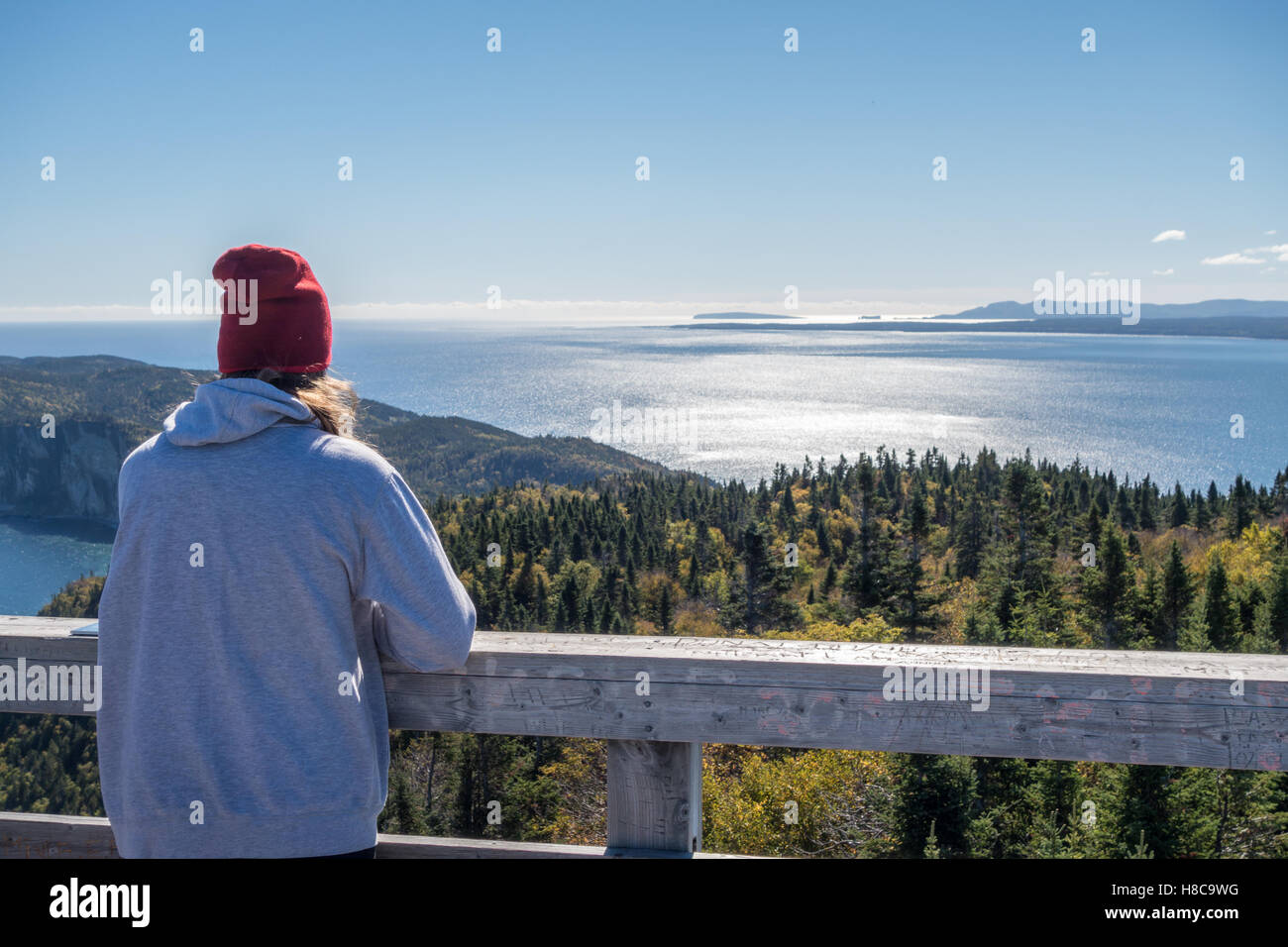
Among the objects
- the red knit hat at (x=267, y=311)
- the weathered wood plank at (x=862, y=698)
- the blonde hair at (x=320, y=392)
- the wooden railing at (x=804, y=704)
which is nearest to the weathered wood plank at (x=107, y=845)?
the wooden railing at (x=804, y=704)

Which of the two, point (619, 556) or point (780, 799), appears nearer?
point (780, 799)

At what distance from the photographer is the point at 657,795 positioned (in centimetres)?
246

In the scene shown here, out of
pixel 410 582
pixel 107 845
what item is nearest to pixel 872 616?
pixel 107 845

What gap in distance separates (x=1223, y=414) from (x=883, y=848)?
642ft

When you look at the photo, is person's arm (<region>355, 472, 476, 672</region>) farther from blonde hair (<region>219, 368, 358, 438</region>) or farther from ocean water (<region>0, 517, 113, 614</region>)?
ocean water (<region>0, 517, 113, 614</region>)

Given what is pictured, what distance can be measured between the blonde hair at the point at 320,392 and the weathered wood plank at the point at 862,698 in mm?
710

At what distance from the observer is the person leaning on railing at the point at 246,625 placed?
6.54ft

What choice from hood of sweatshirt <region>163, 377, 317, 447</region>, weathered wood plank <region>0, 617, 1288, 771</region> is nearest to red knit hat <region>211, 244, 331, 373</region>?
hood of sweatshirt <region>163, 377, 317, 447</region>

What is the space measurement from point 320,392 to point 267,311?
237 millimetres

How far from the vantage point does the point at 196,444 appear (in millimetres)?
2035
